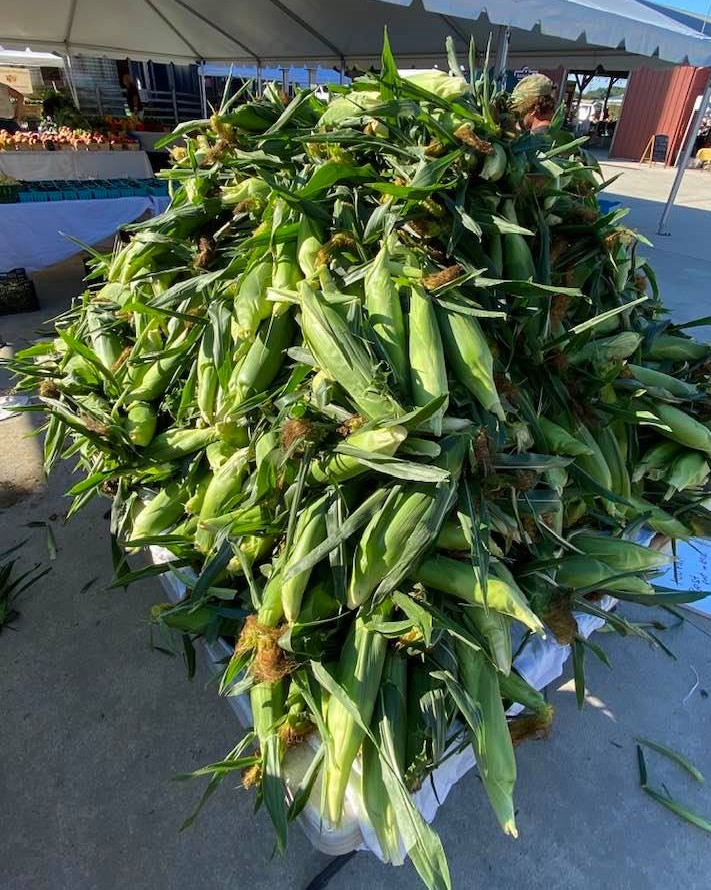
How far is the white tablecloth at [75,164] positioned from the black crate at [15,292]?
186 cm

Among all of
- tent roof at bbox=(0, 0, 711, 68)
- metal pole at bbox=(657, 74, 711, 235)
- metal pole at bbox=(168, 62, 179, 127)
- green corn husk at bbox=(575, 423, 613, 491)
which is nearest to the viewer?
green corn husk at bbox=(575, 423, 613, 491)

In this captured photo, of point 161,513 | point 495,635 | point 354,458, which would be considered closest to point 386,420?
point 354,458

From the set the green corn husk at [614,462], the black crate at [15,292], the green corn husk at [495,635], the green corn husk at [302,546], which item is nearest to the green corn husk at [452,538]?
the green corn husk at [495,635]

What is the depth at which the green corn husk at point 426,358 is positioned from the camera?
1.11 meters

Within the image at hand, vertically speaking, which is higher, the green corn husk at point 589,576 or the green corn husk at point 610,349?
the green corn husk at point 610,349

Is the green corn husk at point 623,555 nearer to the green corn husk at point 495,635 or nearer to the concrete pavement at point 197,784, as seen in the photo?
the green corn husk at point 495,635

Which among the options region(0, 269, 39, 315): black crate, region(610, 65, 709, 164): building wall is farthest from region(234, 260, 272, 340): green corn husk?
region(610, 65, 709, 164): building wall

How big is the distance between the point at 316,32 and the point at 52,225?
15.1 ft

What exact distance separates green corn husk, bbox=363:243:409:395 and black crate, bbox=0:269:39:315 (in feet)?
16.5

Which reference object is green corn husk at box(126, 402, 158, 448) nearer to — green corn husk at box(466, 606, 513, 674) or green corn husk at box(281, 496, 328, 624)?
green corn husk at box(281, 496, 328, 624)

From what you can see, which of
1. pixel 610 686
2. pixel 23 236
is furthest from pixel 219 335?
pixel 23 236

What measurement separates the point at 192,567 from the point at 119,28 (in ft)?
30.0

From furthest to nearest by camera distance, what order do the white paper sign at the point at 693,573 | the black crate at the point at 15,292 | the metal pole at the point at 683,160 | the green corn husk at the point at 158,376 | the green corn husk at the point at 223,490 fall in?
the metal pole at the point at 683,160, the black crate at the point at 15,292, the white paper sign at the point at 693,573, the green corn husk at the point at 158,376, the green corn husk at the point at 223,490

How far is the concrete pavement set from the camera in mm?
1530
